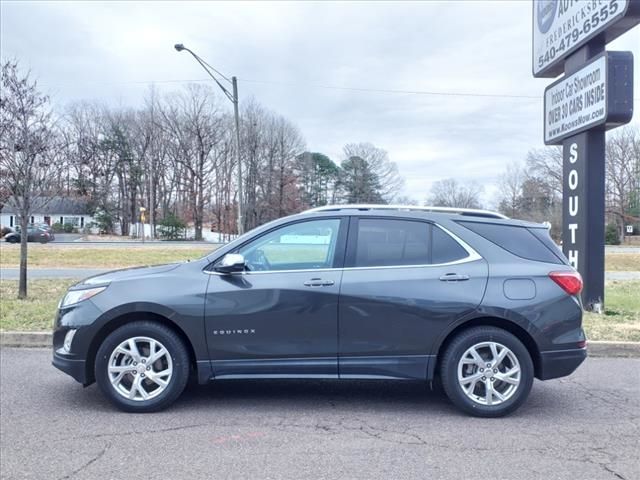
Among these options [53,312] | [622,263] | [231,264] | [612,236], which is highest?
[612,236]

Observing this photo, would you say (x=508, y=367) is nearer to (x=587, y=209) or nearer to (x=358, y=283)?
(x=358, y=283)

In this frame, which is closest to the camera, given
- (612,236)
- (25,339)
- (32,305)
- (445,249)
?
(445,249)

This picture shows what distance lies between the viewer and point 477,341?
14.5ft

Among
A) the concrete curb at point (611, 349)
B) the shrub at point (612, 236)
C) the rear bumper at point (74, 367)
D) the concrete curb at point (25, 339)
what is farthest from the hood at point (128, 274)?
the shrub at point (612, 236)

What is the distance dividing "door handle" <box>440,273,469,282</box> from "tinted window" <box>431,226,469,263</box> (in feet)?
0.46

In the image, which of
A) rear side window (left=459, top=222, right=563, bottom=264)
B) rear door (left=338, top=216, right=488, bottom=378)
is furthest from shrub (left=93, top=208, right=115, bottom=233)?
rear side window (left=459, top=222, right=563, bottom=264)

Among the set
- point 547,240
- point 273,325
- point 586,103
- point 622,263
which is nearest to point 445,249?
point 547,240

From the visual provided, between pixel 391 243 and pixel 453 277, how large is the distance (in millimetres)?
600

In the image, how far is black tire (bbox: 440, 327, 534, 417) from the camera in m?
4.41

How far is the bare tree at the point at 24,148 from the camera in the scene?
9.96 m

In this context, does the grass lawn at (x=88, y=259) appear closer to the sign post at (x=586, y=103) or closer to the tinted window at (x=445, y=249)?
the sign post at (x=586, y=103)

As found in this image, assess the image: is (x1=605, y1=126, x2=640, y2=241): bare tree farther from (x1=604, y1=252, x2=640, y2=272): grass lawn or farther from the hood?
the hood

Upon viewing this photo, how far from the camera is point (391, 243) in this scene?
4660 millimetres

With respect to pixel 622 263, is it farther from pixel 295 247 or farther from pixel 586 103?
pixel 295 247
